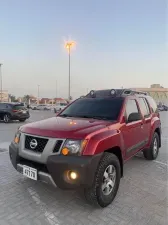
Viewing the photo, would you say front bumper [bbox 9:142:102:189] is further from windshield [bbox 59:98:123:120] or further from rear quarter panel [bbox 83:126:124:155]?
windshield [bbox 59:98:123:120]

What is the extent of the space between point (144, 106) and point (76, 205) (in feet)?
9.84

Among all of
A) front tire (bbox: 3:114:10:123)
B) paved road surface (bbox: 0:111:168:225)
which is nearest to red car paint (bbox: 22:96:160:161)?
paved road surface (bbox: 0:111:168:225)

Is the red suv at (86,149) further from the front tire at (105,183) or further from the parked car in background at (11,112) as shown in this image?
the parked car in background at (11,112)

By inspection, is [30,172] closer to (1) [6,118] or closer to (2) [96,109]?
(2) [96,109]

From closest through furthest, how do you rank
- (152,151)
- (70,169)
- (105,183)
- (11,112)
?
1. (70,169)
2. (105,183)
3. (152,151)
4. (11,112)

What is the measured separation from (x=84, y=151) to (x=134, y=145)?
180 cm

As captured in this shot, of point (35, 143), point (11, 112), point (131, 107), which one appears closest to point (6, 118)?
Result: point (11, 112)

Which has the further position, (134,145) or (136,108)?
(136,108)

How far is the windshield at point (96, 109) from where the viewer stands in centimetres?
400

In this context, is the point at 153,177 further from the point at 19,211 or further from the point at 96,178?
the point at 19,211

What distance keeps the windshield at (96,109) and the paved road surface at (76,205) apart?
1.40 metres

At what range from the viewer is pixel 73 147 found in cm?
287

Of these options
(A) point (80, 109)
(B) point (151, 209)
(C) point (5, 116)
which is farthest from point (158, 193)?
(C) point (5, 116)

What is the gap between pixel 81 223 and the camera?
2.77 metres
